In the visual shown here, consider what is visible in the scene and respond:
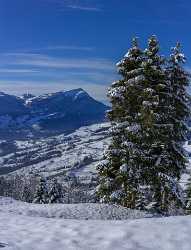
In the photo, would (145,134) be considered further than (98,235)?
Yes

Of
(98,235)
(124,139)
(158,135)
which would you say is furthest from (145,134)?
(98,235)

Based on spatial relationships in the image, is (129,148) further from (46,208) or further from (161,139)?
(46,208)

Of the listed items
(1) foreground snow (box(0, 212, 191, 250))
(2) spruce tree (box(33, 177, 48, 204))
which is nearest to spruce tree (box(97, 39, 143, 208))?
(1) foreground snow (box(0, 212, 191, 250))


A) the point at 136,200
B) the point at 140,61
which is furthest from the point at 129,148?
the point at 140,61

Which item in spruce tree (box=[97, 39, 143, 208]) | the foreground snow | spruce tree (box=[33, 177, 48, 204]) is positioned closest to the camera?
the foreground snow

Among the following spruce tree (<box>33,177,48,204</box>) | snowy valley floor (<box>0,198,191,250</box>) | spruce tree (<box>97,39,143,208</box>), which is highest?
spruce tree (<box>97,39,143,208</box>)

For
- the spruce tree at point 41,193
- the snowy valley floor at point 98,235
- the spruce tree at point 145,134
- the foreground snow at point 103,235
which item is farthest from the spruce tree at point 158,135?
the spruce tree at point 41,193

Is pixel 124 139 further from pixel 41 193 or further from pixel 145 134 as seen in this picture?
pixel 41 193

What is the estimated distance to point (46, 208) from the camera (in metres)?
28.5

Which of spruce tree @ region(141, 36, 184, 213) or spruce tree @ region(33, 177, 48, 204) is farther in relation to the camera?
spruce tree @ region(33, 177, 48, 204)

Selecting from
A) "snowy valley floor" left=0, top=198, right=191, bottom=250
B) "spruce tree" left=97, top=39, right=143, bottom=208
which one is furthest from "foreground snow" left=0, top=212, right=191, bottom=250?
"spruce tree" left=97, top=39, right=143, bottom=208

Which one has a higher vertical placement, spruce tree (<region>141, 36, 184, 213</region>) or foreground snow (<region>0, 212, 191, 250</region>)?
spruce tree (<region>141, 36, 184, 213</region>)

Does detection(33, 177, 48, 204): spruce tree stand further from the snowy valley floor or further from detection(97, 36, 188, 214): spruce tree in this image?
the snowy valley floor

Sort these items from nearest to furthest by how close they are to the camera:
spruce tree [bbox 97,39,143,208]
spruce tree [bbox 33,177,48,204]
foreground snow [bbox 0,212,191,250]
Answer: foreground snow [bbox 0,212,191,250] → spruce tree [bbox 97,39,143,208] → spruce tree [bbox 33,177,48,204]
